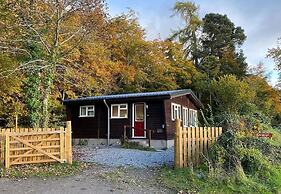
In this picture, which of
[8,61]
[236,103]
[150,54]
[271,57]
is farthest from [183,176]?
[271,57]

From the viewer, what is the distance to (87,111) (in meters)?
23.3

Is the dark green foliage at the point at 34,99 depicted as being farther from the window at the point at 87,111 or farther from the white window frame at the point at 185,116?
the white window frame at the point at 185,116

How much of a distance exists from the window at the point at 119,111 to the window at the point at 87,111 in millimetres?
1552

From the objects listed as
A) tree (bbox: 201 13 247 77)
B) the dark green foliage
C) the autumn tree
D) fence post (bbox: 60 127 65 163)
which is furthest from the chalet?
tree (bbox: 201 13 247 77)

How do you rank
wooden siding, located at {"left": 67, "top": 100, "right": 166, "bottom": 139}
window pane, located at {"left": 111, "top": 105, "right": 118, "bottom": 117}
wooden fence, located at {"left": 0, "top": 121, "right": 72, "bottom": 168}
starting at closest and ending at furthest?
1. wooden fence, located at {"left": 0, "top": 121, "right": 72, "bottom": 168}
2. wooden siding, located at {"left": 67, "top": 100, "right": 166, "bottom": 139}
3. window pane, located at {"left": 111, "top": 105, "right": 118, "bottom": 117}

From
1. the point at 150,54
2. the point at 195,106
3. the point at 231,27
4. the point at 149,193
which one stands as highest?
the point at 231,27

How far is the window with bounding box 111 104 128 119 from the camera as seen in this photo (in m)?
21.8

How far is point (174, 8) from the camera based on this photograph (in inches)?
1674

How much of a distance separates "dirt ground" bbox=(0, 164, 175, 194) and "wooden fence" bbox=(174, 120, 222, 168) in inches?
37.1

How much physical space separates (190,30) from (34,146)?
32.9 metres

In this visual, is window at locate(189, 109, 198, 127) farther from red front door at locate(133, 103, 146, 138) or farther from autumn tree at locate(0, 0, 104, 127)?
autumn tree at locate(0, 0, 104, 127)

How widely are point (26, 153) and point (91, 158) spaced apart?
3.32 m

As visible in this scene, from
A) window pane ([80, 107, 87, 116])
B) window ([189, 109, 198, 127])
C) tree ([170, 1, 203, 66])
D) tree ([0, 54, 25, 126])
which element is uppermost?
tree ([170, 1, 203, 66])

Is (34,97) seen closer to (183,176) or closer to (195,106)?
(183,176)
